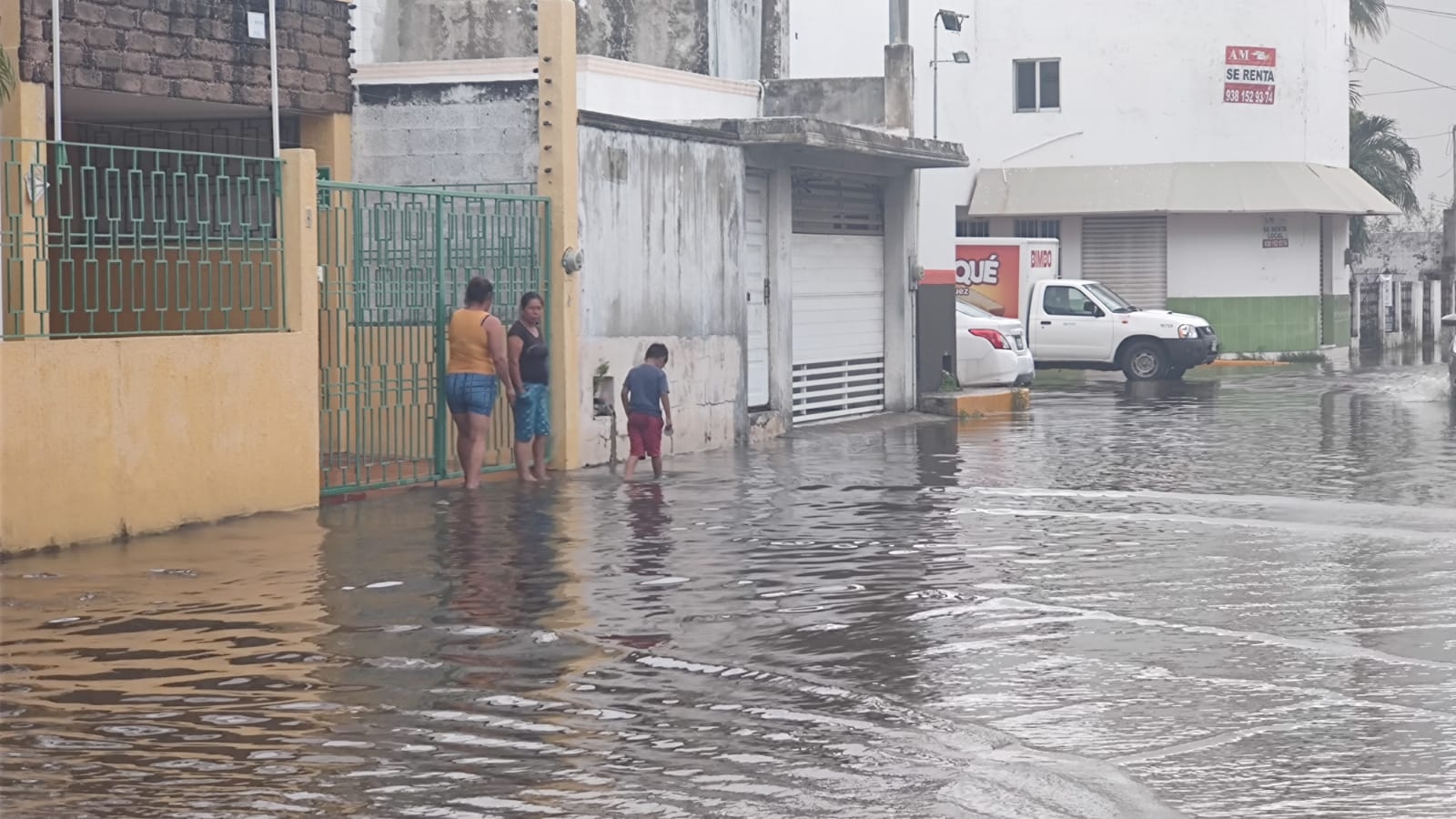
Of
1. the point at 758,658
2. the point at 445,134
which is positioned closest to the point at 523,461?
the point at 445,134

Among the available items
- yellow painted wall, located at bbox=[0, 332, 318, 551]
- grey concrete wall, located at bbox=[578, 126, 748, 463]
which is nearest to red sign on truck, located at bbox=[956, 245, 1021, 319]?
grey concrete wall, located at bbox=[578, 126, 748, 463]

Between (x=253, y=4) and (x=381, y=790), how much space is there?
13013 mm

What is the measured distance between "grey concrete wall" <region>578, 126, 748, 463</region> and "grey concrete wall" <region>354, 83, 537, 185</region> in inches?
25.2

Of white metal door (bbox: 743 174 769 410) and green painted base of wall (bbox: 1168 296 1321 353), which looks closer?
white metal door (bbox: 743 174 769 410)

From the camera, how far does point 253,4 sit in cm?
1823

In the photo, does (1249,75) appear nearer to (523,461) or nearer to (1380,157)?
(1380,157)

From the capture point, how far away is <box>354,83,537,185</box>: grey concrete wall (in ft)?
58.5

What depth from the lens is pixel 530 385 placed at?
16.5 metres

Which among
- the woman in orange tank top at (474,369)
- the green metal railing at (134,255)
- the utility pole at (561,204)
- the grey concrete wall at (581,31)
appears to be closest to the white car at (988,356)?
the grey concrete wall at (581,31)

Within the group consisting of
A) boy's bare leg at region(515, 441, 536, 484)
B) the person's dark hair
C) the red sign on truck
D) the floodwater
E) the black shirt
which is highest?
the red sign on truck

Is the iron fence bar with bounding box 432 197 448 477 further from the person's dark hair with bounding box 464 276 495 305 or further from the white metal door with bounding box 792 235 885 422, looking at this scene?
the white metal door with bounding box 792 235 885 422

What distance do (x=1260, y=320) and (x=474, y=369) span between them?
101 ft

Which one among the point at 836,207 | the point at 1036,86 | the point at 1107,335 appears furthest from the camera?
the point at 1036,86

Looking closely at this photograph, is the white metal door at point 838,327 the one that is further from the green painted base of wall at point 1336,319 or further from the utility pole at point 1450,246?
the utility pole at point 1450,246
